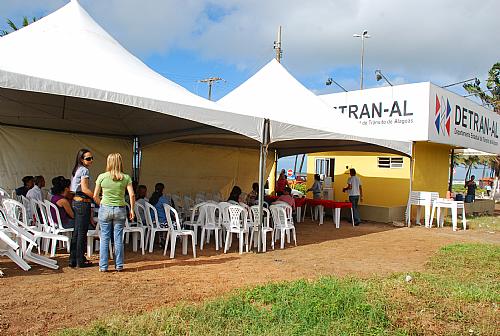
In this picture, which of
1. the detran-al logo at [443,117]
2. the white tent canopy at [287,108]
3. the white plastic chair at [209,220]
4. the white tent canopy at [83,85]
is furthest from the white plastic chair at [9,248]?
the detran-al logo at [443,117]

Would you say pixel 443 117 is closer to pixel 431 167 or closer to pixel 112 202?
pixel 431 167

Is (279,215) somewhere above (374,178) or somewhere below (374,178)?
below

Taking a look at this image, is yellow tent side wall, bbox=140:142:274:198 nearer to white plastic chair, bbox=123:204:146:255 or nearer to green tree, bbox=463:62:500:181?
white plastic chair, bbox=123:204:146:255

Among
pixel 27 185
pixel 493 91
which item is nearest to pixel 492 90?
pixel 493 91

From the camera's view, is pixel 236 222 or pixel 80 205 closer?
pixel 80 205

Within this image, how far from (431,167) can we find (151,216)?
10825 mm

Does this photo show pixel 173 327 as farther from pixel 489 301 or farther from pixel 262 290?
pixel 489 301

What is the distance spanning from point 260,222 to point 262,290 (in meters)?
2.29

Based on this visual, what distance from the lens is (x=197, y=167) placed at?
40.8 feet

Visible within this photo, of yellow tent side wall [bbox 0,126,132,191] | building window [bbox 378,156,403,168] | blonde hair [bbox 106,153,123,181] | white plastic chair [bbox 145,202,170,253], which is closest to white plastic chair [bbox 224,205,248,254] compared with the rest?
white plastic chair [bbox 145,202,170,253]

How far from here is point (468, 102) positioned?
15.4 m

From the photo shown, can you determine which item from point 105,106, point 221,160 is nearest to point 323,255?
point 105,106

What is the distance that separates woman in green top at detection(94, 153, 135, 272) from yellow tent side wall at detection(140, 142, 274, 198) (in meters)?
6.05

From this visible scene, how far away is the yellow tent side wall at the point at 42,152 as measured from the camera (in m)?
9.00
